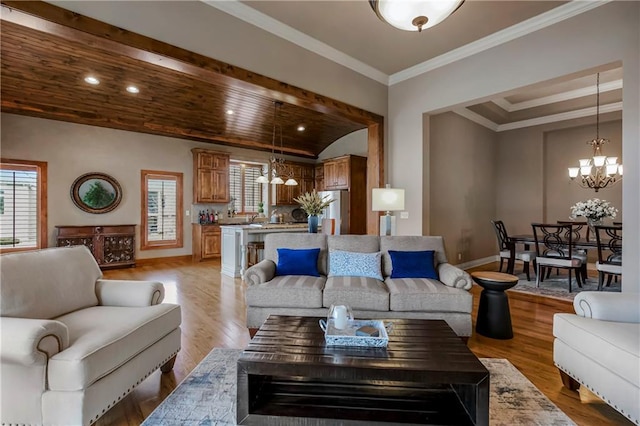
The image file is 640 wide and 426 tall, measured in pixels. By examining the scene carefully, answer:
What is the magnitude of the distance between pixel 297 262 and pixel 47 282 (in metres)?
1.99

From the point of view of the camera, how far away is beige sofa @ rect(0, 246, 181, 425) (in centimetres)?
146

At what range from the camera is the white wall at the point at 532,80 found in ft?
9.39

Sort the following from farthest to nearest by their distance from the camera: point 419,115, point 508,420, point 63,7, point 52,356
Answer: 1. point 419,115
2. point 63,7
3. point 508,420
4. point 52,356

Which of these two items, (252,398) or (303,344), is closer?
(252,398)

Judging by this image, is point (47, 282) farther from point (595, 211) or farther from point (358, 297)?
point (595, 211)

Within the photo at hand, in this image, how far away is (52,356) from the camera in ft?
4.84

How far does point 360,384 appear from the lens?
173cm

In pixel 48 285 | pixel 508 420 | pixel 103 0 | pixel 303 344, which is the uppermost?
pixel 103 0

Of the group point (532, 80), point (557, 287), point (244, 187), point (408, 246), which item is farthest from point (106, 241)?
point (557, 287)

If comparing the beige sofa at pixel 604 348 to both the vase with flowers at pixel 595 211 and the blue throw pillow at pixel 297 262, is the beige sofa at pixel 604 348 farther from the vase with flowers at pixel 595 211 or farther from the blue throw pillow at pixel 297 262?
the vase with flowers at pixel 595 211

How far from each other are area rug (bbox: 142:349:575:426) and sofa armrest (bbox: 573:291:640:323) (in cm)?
65

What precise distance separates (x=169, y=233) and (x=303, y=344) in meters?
6.59

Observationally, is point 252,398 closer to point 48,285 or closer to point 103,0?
point 48,285

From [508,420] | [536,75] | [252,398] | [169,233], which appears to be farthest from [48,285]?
[169,233]
